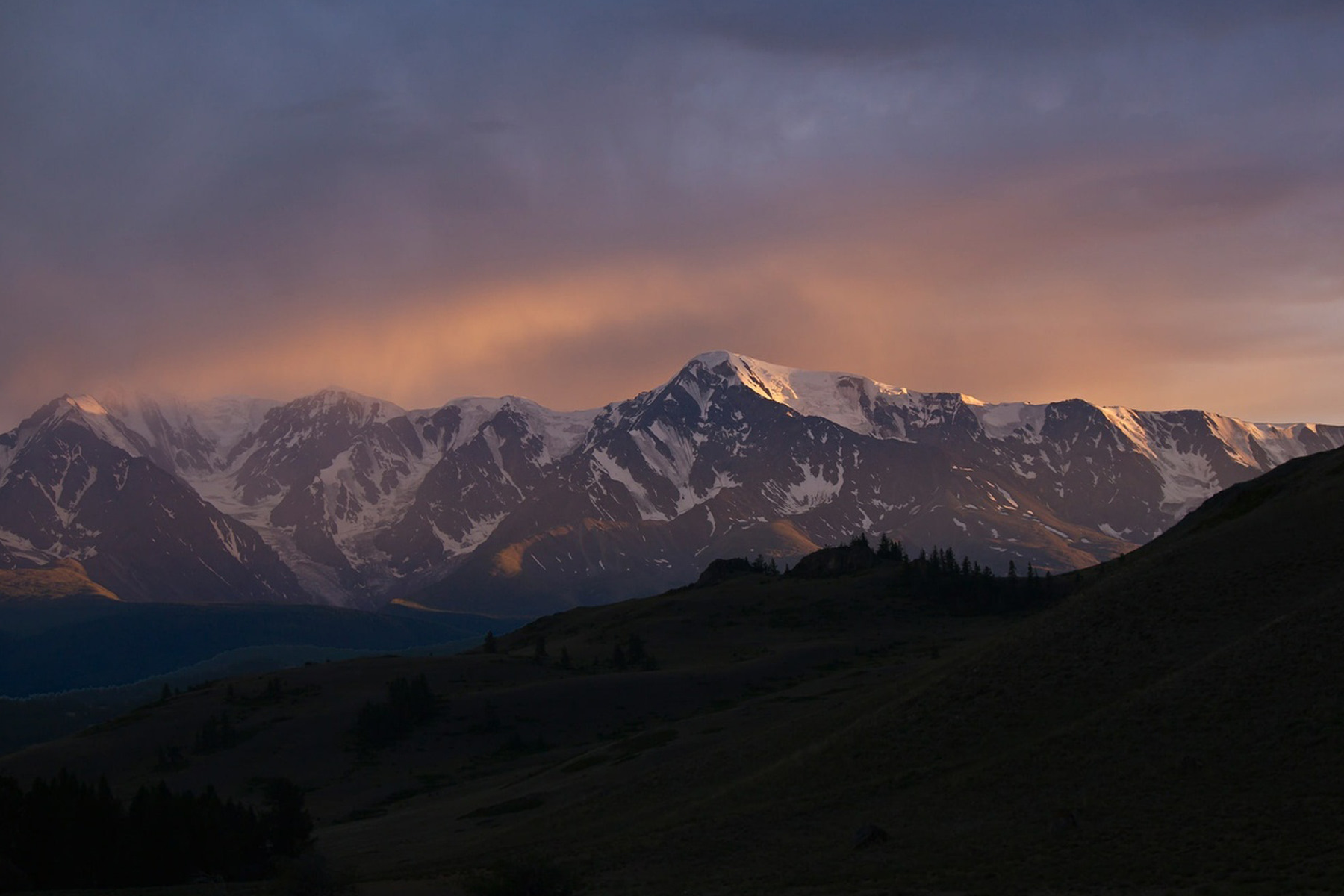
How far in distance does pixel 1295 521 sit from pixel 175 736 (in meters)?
137

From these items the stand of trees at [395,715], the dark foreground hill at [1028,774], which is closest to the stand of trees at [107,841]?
the dark foreground hill at [1028,774]

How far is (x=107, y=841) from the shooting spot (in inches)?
2704

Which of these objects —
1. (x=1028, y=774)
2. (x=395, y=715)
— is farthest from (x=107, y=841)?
(x=395, y=715)

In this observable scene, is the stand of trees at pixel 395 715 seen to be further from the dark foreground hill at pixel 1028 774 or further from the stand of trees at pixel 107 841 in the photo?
the stand of trees at pixel 107 841

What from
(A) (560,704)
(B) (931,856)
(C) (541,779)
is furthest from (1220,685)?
(A) (560,704)

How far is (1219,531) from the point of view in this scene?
283ft

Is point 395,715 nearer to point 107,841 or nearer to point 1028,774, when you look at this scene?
point 107,841

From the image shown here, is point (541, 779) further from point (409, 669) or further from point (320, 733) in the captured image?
point (409, 669)

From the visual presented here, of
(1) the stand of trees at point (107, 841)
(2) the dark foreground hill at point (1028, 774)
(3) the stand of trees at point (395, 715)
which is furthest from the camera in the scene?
(3) the stand of trees at point (395, 715)

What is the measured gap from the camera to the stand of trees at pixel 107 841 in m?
66.6

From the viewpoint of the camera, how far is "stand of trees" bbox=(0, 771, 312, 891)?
218ft

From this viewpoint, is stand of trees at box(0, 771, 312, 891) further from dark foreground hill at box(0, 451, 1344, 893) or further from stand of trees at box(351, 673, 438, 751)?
stand of trees at box(351, 673, 438, 751)

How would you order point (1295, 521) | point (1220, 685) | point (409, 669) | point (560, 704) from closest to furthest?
point (1220, 685) < point (1295, 521) < point (560, 704) < point (409, 669)

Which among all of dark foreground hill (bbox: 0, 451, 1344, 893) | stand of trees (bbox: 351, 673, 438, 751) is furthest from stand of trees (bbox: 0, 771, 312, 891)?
stand of trees (bbox: 351, 673, 438, 751)
